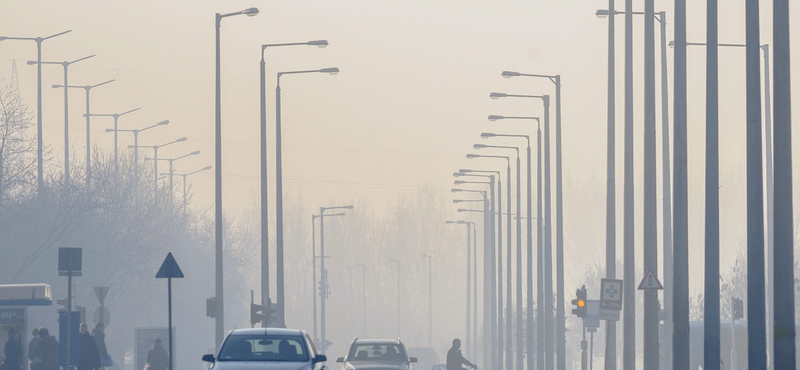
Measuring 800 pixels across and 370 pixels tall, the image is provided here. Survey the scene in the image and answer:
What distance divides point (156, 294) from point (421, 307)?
8937 centimetres

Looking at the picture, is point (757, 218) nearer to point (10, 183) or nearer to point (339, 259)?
point (10, 183)

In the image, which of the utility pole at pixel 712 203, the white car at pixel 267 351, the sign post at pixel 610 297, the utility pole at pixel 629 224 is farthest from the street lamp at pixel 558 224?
the white car at pixel 267 351

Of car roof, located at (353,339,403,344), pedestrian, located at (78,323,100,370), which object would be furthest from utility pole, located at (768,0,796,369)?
pedestrian, located at (78,323,100,370)

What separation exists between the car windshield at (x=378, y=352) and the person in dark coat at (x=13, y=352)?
20.5 ft

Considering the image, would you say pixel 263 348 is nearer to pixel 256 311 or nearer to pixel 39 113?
pixel 256 311

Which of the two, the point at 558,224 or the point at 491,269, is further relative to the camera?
the point at 491,269

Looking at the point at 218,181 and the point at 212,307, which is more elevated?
the point at 218,181

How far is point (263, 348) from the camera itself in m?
23.8

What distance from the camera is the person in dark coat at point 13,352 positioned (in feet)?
103

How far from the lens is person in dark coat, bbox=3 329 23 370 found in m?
31.4

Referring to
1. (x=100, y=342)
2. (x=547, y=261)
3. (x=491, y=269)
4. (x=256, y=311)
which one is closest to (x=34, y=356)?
(x=100, y=342)

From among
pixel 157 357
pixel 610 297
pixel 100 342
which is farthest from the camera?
pixel 157 357

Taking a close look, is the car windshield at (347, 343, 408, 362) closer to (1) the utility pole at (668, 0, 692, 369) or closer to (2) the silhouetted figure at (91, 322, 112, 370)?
(2) the silhouetted figure at (91, 322, 112, 370)

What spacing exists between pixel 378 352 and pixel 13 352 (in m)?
6.90
